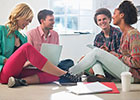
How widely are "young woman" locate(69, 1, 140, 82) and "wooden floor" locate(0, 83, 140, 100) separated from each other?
26cm

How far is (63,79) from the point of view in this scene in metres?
2.80

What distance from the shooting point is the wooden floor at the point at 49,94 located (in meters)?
2.11

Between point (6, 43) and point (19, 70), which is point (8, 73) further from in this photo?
point (6, 43)

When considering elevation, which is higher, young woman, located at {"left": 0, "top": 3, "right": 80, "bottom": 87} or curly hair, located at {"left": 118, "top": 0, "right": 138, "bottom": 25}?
curly hair, located at {"left": 118, "top": 0, "right": 138, "bottom": 25}

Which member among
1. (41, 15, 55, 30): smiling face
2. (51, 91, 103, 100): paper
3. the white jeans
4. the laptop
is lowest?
(51, 91, 103, 100): paper

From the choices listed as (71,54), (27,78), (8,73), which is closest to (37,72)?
(27,78)

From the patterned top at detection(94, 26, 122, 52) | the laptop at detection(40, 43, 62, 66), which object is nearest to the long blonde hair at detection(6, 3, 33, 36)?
the laptop at detection(40, 43, 62, 66)

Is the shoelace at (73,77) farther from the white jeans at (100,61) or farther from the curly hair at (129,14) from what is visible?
the curly hair at (129,14)

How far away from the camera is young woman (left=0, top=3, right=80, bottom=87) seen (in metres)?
2.52

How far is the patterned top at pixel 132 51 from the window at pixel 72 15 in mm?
2400

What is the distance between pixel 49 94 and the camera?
7.45 ft

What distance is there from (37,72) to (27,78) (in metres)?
0.15

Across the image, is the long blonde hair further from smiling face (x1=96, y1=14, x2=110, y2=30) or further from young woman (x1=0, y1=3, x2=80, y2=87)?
smiling face (x1=96, y1=14, x2=110, y2=30)

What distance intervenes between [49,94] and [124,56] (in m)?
1.02
